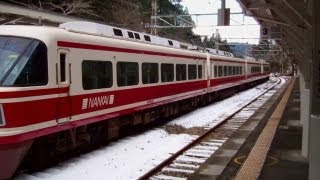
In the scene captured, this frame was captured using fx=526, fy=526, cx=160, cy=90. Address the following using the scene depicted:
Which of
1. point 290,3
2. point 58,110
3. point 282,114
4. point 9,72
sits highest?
point 290,3

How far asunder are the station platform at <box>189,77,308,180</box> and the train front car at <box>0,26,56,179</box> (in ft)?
9.93

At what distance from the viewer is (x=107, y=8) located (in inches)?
1460

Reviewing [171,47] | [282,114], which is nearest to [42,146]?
[171,47]

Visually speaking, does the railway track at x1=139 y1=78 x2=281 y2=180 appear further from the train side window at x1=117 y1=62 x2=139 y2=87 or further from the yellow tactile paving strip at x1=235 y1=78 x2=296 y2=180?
the train side window at x1=117 y1=62 x2=139 y2=87

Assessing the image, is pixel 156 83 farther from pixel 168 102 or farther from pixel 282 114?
pixel 282 114

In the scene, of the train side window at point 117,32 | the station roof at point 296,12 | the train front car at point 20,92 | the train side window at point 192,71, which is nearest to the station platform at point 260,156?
the station roof at point 296,12

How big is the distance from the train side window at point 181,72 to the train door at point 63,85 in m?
8.95

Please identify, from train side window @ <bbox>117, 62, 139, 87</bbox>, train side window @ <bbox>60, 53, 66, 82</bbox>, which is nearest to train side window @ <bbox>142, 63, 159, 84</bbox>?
train side window @ <bbox>117, 62, 139, 87</bbox>

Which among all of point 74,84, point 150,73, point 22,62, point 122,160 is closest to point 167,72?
point 150,73

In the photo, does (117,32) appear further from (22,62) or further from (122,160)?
(22,62)

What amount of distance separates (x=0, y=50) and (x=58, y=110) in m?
1.53

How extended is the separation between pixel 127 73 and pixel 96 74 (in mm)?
2034

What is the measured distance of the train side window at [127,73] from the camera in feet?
42.6

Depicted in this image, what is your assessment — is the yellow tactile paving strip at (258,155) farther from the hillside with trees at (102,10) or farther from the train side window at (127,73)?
the hillside with trees at (102,10)
